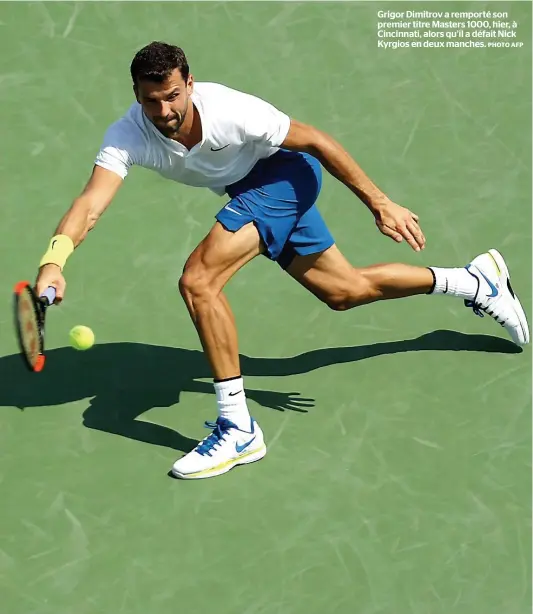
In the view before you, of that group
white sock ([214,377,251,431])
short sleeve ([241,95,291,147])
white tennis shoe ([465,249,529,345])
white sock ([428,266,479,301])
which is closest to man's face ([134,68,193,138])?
short sleeve ([241,95,291,147])


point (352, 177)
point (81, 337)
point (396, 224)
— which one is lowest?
point (81, 337)

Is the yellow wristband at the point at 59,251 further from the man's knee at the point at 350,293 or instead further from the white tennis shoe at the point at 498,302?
the white tennis shoe at the point at 498,302

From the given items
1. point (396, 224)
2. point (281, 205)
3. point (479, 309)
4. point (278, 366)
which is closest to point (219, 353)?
point (281, 205)

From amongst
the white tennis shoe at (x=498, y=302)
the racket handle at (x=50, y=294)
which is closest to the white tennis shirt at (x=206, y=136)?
the racket handle at (x=50, y=294)

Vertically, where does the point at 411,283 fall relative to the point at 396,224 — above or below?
below

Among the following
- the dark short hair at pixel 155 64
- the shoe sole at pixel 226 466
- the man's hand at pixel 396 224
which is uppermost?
the dark short hair at pixel 155 64

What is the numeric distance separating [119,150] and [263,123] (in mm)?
615

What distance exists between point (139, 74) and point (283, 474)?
5.71ft

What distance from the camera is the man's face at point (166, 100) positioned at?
5340 mm

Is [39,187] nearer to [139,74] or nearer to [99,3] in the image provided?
[99,3]

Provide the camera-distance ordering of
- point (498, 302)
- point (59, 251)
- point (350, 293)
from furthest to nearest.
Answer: point (498, 302) < point (350, 293) < point (59, 251)

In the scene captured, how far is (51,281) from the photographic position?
5066 millimetres

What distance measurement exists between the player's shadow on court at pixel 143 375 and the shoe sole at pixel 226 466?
0.71ft

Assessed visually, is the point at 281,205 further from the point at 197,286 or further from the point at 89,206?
the point at 89,206
